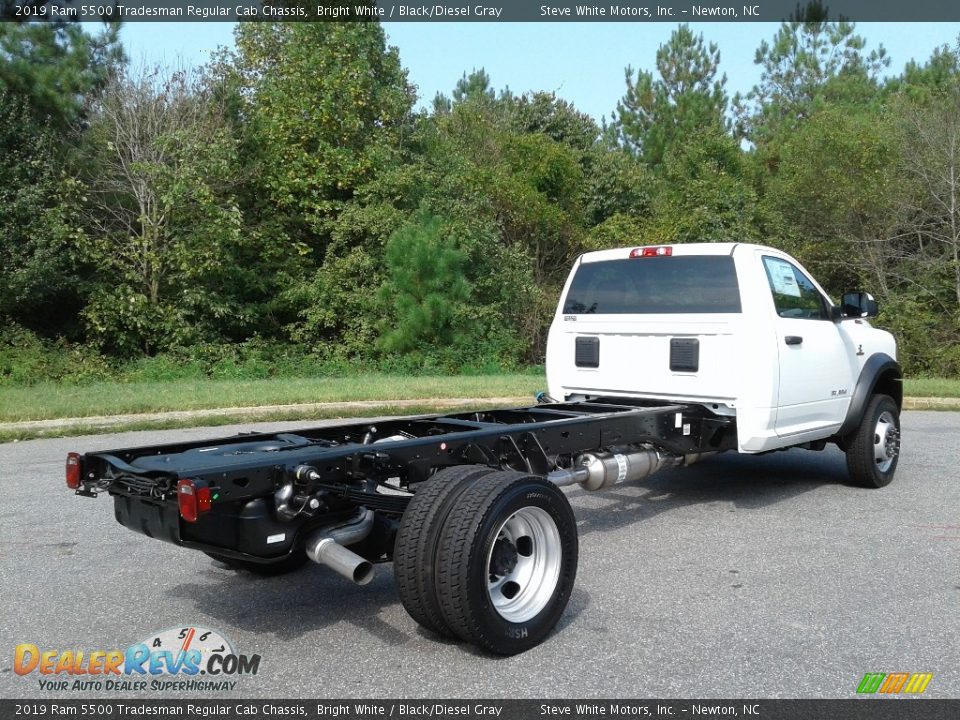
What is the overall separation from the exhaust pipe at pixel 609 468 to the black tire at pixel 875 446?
240 cm

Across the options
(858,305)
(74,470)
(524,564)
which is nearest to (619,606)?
(524,564)

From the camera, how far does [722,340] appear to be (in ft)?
22.5

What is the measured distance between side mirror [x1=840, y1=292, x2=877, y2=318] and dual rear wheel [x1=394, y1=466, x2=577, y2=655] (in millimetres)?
4385

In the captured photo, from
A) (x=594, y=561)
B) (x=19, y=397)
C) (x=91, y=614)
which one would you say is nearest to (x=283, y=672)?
(x=91, y=614)

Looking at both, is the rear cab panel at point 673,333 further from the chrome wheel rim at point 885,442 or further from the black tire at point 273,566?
the black tire at point 273,566

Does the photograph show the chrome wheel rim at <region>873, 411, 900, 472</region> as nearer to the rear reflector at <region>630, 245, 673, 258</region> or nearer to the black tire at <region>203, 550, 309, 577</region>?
the rear reflector at <region>630, 245, 673, 258</region>

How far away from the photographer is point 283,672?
163 inches

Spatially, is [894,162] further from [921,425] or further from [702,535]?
[702,535]

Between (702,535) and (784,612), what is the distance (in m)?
1.67

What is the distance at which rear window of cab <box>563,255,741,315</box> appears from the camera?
23.1 ft

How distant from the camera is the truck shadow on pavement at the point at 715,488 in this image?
7.32m

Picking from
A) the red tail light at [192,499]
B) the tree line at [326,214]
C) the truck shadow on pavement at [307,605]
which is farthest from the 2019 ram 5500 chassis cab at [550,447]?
the tree line at [326,214]

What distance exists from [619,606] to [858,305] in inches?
167

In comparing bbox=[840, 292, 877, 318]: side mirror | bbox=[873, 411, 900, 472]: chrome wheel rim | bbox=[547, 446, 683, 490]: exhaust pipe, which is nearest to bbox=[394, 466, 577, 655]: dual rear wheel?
bbox=[547, 446, 683, 490]: exhaust pipe
